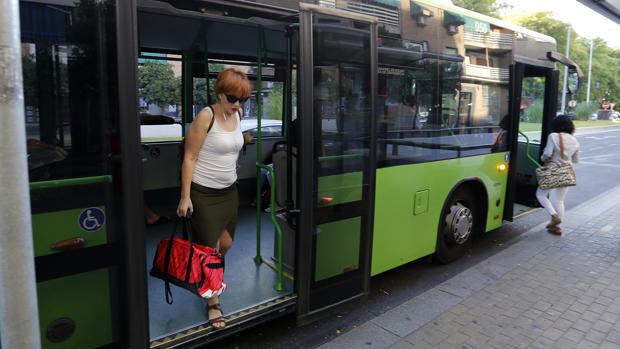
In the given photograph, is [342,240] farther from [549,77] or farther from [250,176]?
[549,77]

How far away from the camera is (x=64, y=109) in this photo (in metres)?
2.24

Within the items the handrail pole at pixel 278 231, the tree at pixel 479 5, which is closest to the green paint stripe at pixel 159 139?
the handrail pole at pixel 278 231

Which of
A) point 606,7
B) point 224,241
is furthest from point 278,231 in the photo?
point 606,7

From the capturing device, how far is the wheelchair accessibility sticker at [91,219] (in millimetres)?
2346

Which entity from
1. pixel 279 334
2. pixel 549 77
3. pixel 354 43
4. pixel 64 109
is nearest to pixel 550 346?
pixel 279 334

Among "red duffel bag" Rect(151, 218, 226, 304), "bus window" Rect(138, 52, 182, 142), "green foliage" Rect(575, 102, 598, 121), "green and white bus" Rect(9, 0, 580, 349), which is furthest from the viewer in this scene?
"green foliage" Rect(575, 102, 598, 121)

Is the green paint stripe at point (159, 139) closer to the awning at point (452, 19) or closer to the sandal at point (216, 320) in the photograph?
the sandal at point (216, 320)

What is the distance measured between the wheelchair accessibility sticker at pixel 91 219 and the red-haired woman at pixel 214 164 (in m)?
0.55

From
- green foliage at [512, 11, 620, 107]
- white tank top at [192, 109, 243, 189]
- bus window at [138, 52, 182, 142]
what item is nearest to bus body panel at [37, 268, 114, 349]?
white tank top at [192, 109, 243, 189]

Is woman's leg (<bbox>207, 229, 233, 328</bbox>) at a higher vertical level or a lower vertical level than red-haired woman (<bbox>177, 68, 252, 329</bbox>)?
lower

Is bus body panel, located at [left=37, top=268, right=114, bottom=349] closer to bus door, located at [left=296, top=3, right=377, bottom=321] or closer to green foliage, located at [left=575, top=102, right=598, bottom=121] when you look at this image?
bus door, located at [left=296, top=3, right=377, bottom=321]

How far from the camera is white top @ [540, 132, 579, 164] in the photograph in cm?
607

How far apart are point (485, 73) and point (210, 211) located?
3.48m

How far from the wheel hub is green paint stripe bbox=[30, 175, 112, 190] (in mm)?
3619
